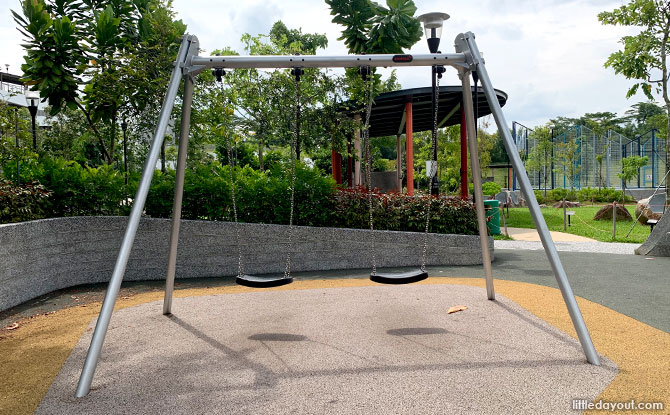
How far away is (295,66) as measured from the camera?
13.4 feet

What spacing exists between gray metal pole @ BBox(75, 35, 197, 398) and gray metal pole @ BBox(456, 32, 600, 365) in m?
2.59

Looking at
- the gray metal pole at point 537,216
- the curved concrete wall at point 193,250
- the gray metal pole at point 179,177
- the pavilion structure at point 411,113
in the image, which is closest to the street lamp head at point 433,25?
the pavilion structure at point 411,113

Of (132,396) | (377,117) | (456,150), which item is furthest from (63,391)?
(456,150)

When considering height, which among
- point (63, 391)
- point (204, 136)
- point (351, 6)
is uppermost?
point (351, 6)

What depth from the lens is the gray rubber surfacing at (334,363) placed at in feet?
8.84

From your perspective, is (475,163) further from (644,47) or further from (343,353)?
(644,47)

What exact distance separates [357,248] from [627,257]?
5178 mm

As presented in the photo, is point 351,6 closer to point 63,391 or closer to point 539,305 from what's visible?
point 539,305

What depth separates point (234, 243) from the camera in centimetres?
Result: 734

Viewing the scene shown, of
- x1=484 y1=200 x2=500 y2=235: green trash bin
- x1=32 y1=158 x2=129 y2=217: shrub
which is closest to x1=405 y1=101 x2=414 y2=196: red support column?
x1=484 y1=200 x2=500 y2=235: green trash bin

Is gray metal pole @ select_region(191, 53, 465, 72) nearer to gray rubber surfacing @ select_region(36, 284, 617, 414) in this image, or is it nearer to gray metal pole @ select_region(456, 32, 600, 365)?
gray metal pole @ select_region(456, 32, 600, 365)

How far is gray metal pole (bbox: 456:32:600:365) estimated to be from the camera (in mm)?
3244

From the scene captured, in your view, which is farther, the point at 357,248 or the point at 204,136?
the point at 204,136

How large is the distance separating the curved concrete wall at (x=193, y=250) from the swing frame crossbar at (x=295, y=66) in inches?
95.4
